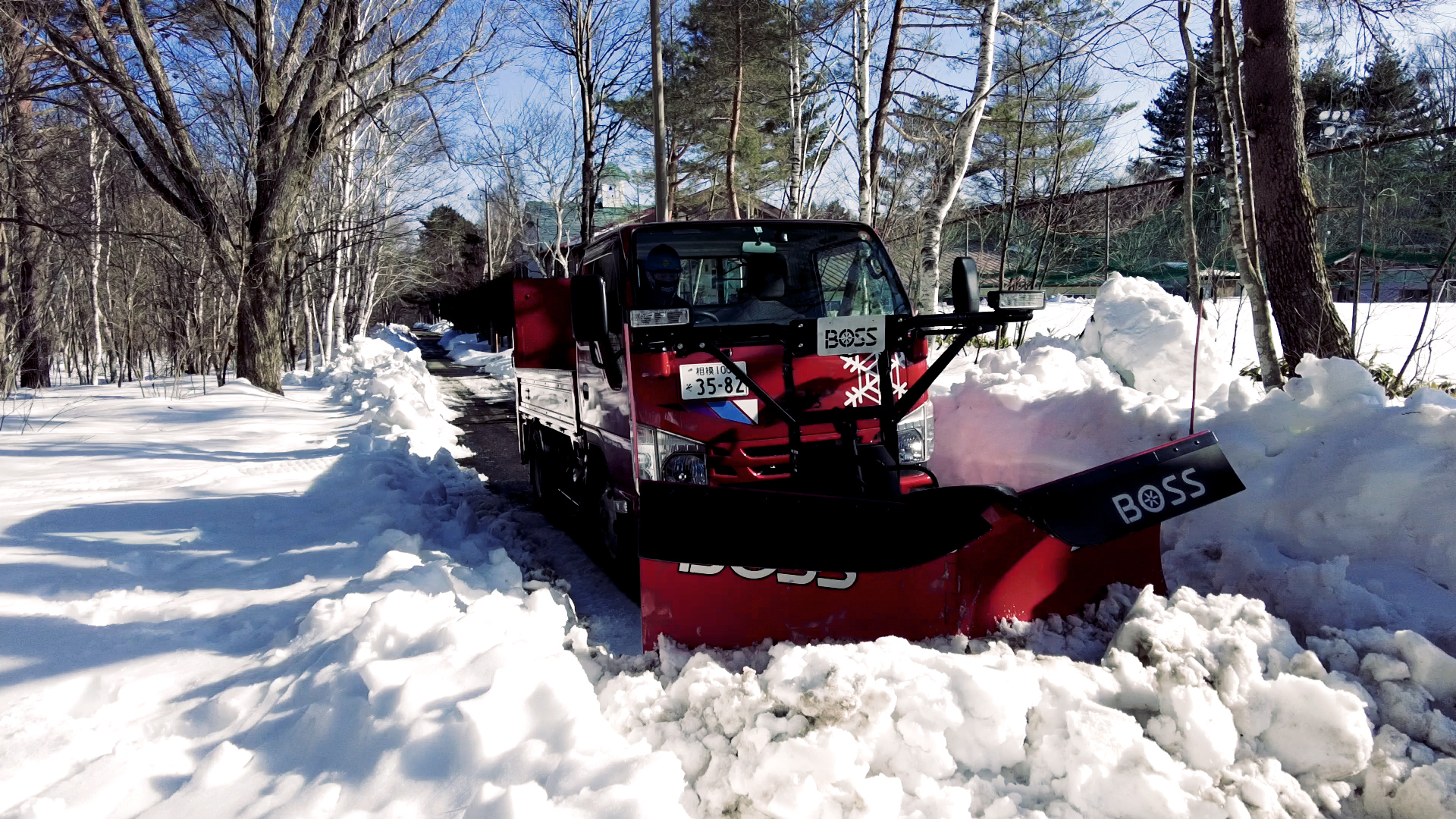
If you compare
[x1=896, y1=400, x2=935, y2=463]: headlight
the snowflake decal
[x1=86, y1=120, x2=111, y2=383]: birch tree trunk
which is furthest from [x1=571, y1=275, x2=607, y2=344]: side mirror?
[x1=86, y1=120, x2=111, y2=383]: birch tree trunk

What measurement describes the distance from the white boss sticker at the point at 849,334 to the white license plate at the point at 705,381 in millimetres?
654

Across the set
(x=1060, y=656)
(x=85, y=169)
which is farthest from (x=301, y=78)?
(x=1060, y=656)

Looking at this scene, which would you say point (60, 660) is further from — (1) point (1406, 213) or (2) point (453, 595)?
(1) point (1406, 213)

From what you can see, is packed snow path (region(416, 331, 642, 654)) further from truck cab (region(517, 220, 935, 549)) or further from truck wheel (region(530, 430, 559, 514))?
truck cab (region(517, 220, 935, 549))

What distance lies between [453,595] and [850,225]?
3.26 m

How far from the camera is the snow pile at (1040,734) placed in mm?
2406

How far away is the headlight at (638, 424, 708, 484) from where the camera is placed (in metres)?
3.94

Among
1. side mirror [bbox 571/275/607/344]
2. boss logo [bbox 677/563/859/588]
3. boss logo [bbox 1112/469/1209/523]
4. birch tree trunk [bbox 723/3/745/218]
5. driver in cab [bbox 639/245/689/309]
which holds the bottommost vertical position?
boss logo [bbox 677/563/859/588]

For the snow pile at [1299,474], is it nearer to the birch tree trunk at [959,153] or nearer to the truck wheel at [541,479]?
the truck wheel at [541,479]

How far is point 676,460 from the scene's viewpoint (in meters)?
3.95

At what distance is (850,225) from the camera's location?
16.8ft

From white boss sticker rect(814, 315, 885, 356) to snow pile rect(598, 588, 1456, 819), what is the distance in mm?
1233

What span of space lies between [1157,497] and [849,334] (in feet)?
4.76

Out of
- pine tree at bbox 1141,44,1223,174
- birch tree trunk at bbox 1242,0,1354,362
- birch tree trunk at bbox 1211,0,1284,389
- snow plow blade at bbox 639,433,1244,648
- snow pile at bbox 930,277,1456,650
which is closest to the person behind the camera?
snow plow blade at bbox 639,433,1244,648
